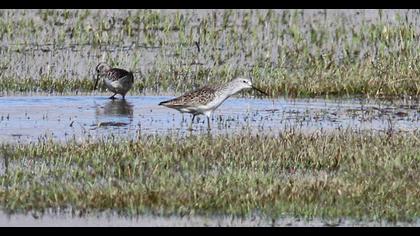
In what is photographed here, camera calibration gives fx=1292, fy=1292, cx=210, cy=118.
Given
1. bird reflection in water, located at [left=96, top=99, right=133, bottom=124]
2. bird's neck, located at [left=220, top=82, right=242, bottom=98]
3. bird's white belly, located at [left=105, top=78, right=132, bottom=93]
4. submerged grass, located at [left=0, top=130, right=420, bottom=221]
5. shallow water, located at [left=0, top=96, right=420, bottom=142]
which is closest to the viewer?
submerged grass, located at [left=0, top=130, right=420, bottom=221]

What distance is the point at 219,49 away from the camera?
79.3 feet

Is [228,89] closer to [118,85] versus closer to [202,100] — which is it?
[202,100]

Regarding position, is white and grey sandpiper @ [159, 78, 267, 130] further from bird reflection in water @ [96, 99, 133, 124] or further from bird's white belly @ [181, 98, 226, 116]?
bird reflection in water @ [96, 99, 133, 124]

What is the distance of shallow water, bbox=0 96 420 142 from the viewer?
54.3 feet

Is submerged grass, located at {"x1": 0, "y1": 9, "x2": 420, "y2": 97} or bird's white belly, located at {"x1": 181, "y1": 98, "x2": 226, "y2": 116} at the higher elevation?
submerged grass, located at {"x1": 0, "y1": 9, "x2": 420, "y2": 97}

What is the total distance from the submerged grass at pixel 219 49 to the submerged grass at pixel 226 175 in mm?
4706

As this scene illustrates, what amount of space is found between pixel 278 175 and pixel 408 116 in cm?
519

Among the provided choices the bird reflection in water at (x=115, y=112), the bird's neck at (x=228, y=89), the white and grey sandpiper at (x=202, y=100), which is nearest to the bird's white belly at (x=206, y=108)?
the white and grey sandpiper at (x=202, y=100)

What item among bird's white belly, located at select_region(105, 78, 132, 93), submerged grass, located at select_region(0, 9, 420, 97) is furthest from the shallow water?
submerged grass, located at select_region(0, 9, 420, 97)

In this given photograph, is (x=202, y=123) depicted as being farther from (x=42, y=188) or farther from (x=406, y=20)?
(x=406, y=20)

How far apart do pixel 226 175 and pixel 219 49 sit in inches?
459

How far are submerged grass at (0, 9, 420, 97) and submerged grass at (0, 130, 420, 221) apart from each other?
4.71 m

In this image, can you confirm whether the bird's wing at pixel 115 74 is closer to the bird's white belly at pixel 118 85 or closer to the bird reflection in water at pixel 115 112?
the bird's white belly at pixel 118 85

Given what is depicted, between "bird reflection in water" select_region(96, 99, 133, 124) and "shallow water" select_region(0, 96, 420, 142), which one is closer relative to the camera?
"shallow water" select_region(0, 96, 420, 142)
